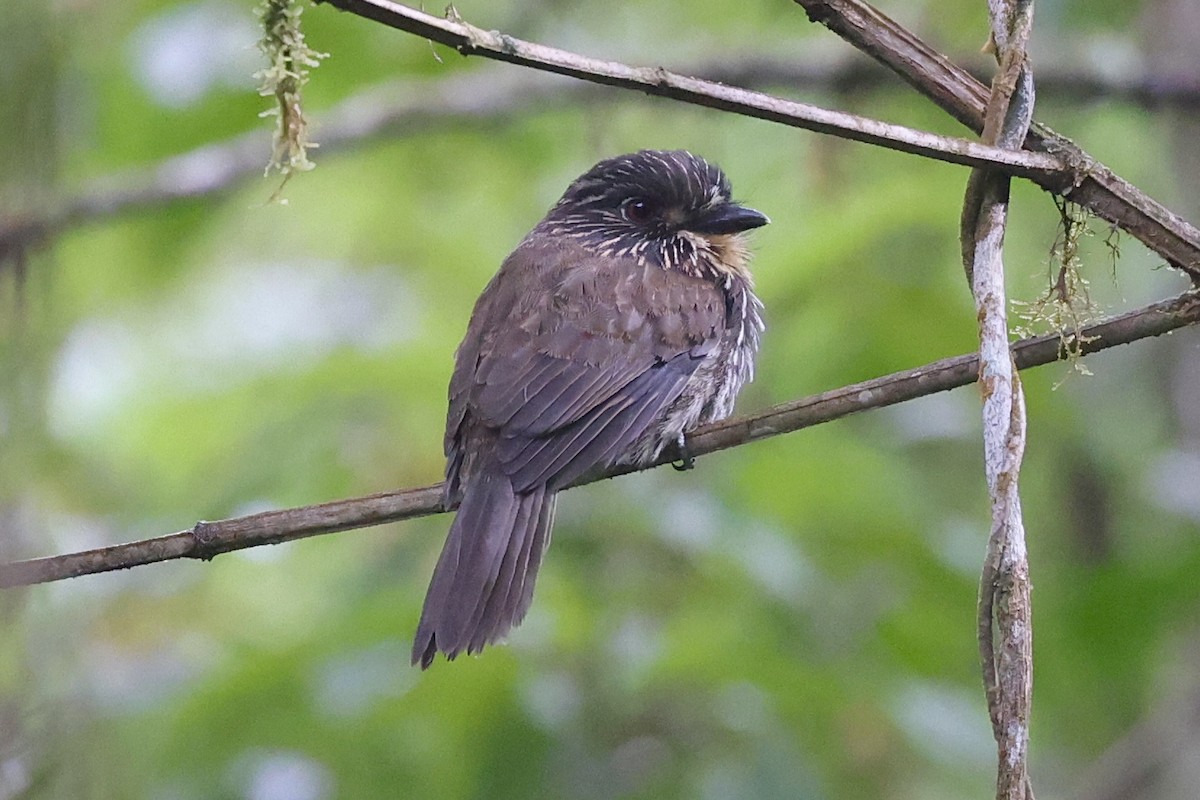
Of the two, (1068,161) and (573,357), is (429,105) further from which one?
(1068,161)

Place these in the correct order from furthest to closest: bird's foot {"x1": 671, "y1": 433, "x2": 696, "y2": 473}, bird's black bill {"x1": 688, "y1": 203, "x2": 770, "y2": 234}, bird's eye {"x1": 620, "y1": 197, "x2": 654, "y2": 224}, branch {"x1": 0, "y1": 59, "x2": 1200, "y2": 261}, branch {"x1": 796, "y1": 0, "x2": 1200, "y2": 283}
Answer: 1. branch {"x1": 0, "y1": 59, "x2": 1200, "y2": 261}
2. bird's eye {"x1": 620, "y1": 197, "x2": 654, "y2": 224}
3. bird's black bill {"x1": 688, "y1": 203, "x2": 770, "y2": 234}
4. bird's foot {"x1": 671, "y1": 433, "x2": 696, "y2": 473}
5. branch {"x1": 796, "y1": 0, "x2": 1200, "y2": 283}

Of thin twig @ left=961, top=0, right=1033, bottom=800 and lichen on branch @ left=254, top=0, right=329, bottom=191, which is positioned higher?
thin twig @ left=961, top=0, right=1033, bottom=800

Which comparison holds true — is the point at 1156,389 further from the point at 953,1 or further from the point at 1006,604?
the point at 1006,604

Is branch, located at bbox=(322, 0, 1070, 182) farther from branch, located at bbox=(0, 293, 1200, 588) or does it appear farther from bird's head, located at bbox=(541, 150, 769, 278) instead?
bird's head, located at bbox=(541, 150, 769, 278)

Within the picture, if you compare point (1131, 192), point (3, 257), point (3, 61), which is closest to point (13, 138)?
point (3, 61)

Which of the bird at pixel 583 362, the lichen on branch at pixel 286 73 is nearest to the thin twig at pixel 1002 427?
the lichen on branch at pixel 286 73

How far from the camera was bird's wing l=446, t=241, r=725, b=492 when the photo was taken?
2637 millimetres

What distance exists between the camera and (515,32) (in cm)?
455

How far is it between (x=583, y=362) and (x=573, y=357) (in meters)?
0.02

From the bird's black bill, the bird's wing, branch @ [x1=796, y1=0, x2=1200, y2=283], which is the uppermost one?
branch @ [x1=796, y1=0, x2=1200, y2=283]

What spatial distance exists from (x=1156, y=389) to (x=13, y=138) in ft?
14.3

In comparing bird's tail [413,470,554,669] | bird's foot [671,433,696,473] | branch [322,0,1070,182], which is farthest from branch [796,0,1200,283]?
bird's tail [413,470,554,669]

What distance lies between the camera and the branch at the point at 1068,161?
4.99 ft

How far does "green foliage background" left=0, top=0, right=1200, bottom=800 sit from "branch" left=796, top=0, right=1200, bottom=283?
1.53 ft
